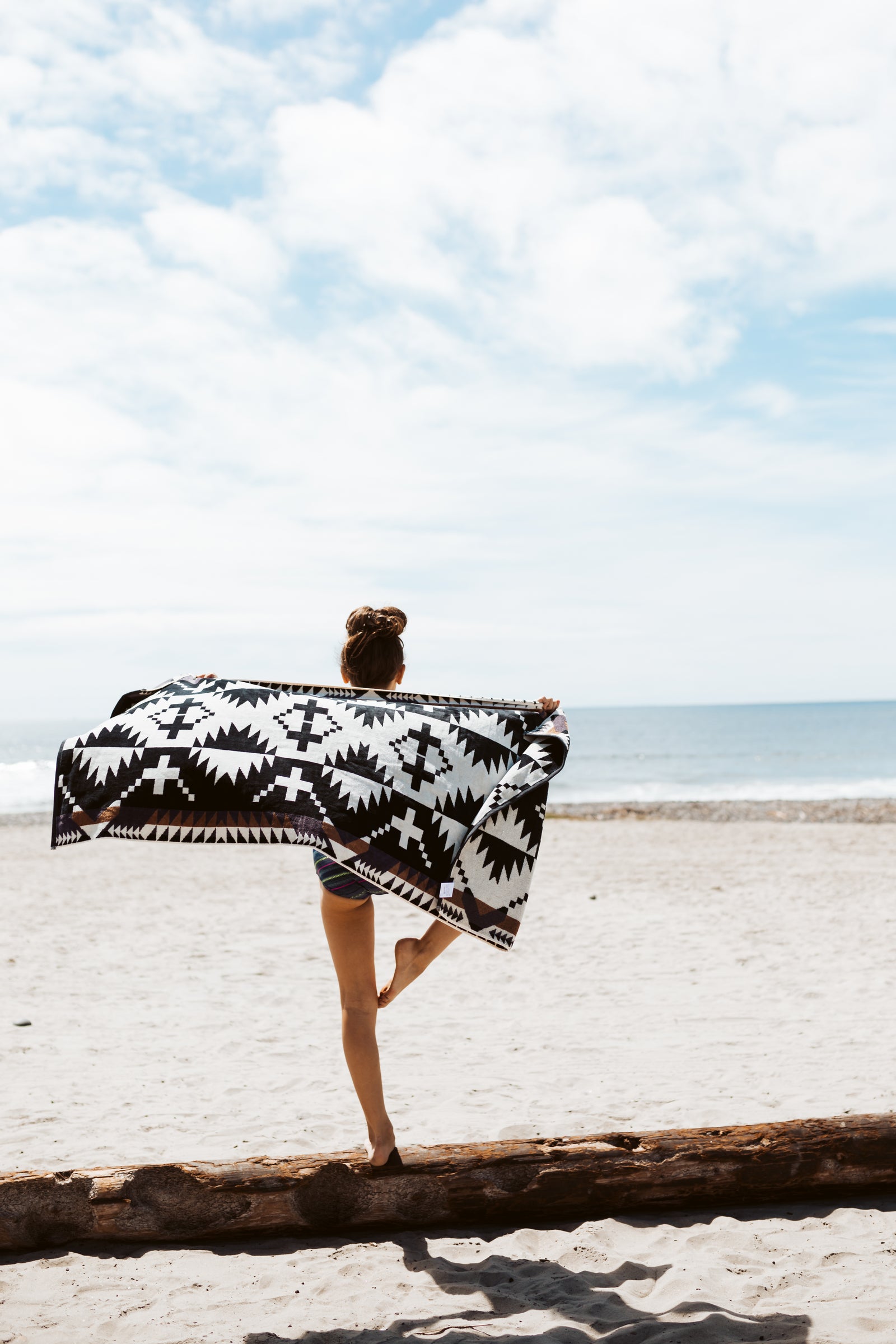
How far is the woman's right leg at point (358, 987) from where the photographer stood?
3.84 metres

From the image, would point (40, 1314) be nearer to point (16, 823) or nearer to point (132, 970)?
point (132, 970)

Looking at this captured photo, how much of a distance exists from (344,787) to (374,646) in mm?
734

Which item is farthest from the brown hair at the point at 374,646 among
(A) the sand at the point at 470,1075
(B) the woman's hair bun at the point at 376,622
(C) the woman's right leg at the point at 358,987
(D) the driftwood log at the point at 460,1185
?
(A) the sand at the point at 470,1075

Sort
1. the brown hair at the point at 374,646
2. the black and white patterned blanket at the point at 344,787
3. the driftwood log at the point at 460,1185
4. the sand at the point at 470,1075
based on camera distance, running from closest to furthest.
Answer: the sand at the point at 470,1075 → the black and white patterned blanket at the point at 344,787 → the driftwood log at the point at 460,1185 → the brown hair at the point at 374,646

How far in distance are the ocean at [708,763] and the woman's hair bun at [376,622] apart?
30624 millimetres

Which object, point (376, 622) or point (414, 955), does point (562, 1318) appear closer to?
point (414, 955)

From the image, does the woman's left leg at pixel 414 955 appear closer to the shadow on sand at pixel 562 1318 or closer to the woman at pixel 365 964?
the woman at pixel 365 964

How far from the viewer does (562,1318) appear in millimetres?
3410

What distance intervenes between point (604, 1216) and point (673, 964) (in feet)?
17.7

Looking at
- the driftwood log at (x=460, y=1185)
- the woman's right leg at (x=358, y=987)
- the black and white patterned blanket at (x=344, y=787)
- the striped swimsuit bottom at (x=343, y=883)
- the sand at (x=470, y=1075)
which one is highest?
the black and white patterned blanket at (x=344, y=787)

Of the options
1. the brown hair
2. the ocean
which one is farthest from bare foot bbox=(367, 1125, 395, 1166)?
the ocean

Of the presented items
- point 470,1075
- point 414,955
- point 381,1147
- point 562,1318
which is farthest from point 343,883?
point 470,1075

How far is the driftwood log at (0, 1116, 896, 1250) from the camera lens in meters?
3.94

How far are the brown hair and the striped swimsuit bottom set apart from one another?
0.83 metres
